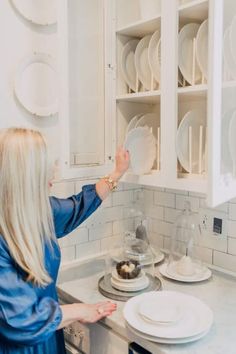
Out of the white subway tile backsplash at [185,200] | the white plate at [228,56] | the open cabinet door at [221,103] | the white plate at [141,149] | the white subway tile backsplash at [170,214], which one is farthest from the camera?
the white subway tile backsplash at [170,214]

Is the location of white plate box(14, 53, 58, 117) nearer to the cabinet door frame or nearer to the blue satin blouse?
the cabinet door frame

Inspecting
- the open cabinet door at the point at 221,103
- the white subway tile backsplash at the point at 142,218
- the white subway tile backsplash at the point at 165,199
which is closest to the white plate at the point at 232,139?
the open cabinet door at the point at 221,103

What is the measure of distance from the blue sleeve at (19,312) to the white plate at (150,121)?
2.86ft

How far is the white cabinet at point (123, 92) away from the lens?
1321 mm

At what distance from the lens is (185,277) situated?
60.0 inches

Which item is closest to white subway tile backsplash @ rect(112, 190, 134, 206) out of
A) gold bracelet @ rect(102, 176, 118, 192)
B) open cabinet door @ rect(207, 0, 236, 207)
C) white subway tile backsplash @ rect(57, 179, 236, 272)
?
white subway tile backsplash @ rect(57, 179, 236, 272)

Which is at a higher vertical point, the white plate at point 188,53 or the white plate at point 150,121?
the white plate at point 188,53

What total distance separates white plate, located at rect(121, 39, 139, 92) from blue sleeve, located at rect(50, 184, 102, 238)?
519 mm

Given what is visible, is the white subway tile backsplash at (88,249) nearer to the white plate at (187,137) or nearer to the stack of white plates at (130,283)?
the stack of white plates at (130,283)

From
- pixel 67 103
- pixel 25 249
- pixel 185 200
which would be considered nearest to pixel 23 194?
pixel 25 249

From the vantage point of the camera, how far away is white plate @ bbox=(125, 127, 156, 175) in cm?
160

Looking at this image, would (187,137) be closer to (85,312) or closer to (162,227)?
(162,227)

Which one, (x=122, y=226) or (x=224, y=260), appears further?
(x=122, y=226)

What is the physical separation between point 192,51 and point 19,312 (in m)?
1.11
